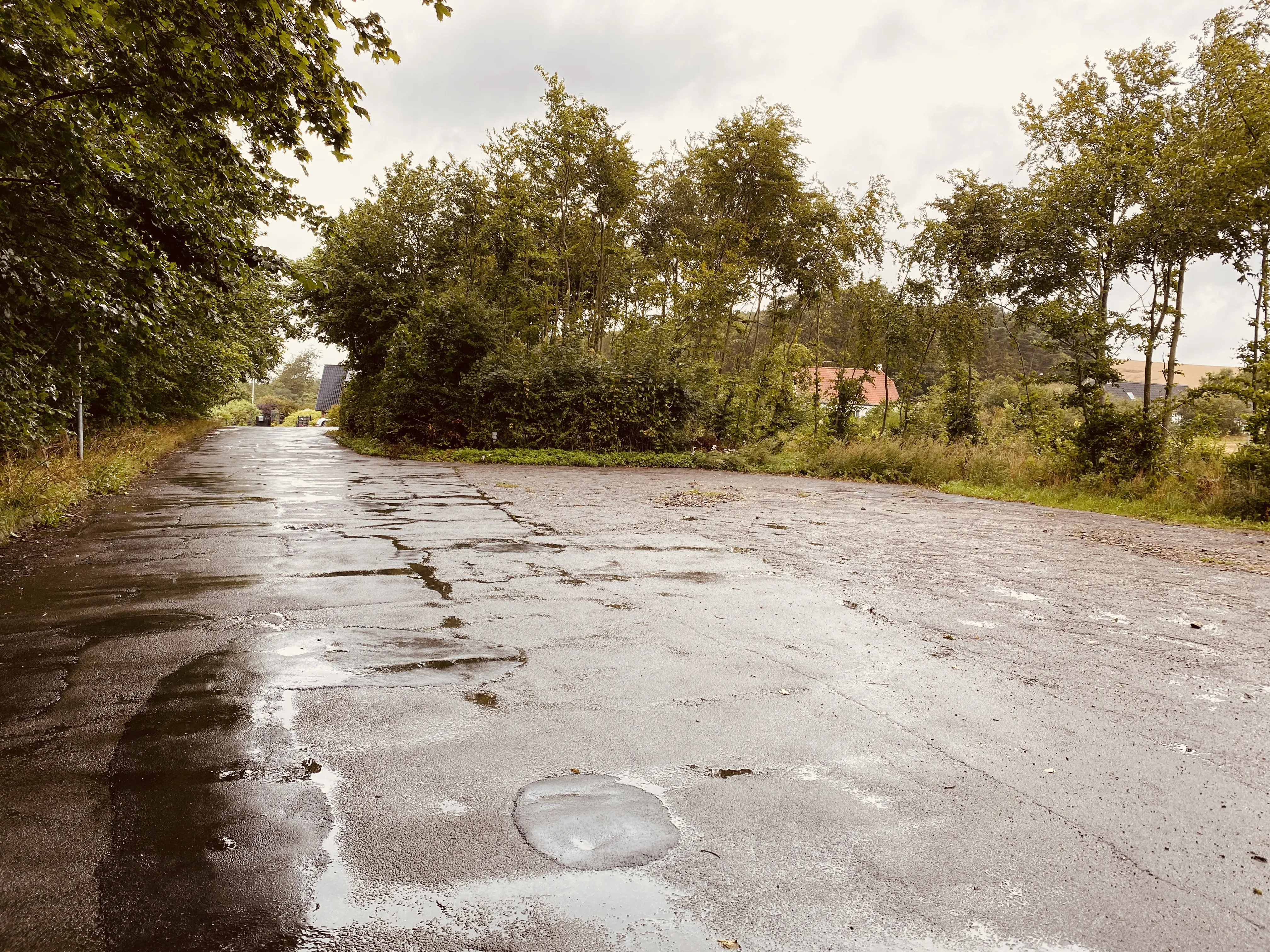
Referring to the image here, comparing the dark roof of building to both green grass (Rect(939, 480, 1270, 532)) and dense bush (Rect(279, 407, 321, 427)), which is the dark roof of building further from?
green grass (Rect(939, 480, 1270, 532))

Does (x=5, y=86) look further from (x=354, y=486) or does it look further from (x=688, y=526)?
(x=354, y=486)

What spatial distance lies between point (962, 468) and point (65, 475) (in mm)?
16636

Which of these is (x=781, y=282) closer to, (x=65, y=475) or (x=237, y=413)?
(x=65, y=475)

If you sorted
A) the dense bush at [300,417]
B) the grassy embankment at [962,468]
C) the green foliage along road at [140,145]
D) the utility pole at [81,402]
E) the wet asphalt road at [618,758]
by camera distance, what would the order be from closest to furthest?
the wet asphalt road at [618,758] < the green foliage along road at [140,145] < the utility pole at [81,402] < the grassy embankment at [962,468] < the dense bush at [300,417]

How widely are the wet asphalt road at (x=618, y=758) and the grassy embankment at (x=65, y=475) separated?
175 centimetres

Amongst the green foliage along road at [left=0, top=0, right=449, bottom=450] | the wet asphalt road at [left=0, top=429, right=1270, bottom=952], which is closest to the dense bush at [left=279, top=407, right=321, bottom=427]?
the green foliage along road at [left=0, top=0, right=449, bottom=450]

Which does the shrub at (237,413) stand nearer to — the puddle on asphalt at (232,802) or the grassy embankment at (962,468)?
the grassy embankment at (962,468)

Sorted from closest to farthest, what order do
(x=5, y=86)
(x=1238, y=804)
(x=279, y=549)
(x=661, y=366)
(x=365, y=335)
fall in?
(x=1238, y=804), (x=5, y=86), (x=279, y=549), (x=661, y=366), (x=365, y=335)

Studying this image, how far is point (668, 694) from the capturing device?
3496 millimetres

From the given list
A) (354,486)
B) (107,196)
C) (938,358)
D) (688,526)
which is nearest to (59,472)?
(354,486)

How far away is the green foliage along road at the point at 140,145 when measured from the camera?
168 inches

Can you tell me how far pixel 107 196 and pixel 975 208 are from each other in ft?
63.2

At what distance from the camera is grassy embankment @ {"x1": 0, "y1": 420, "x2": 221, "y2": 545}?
24.2 feet

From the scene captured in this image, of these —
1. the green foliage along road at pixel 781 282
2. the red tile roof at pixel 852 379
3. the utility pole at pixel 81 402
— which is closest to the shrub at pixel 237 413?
the green foliage along road at pixel 781 282
